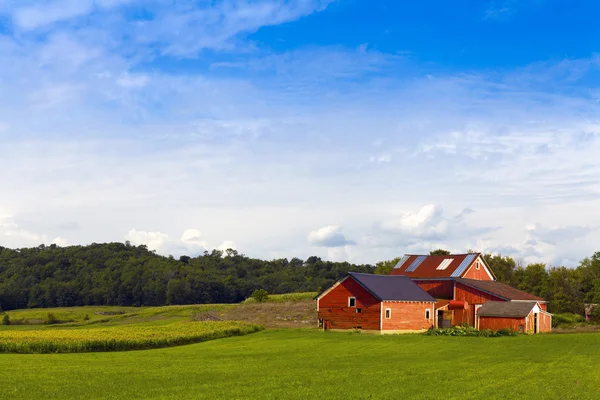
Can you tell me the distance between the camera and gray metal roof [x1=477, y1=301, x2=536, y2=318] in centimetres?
6308

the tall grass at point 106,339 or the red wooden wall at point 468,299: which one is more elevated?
the red wooden wall at point 468,299

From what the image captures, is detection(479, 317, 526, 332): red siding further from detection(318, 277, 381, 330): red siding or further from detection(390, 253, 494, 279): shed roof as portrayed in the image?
detection(318, 277, 381, 330): red siding

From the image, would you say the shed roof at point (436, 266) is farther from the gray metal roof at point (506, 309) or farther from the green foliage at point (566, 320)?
the green foliage at point (566, 320)

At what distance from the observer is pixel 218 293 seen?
15962cm

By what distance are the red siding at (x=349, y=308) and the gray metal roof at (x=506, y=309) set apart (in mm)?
11896

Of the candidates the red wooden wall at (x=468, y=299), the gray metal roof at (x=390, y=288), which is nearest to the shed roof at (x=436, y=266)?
the red wooden wall at (x=468, y=299)

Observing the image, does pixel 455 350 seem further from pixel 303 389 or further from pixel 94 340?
pixel 94 340

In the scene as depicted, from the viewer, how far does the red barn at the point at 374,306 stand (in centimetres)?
6288

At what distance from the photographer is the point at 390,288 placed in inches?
2584

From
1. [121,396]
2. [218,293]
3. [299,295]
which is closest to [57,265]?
[218,293]

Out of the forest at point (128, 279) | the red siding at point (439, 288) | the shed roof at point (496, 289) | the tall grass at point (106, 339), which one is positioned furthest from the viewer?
the forest at point (128, 279)

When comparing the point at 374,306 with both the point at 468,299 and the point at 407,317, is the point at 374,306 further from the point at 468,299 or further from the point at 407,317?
the point at 468,299

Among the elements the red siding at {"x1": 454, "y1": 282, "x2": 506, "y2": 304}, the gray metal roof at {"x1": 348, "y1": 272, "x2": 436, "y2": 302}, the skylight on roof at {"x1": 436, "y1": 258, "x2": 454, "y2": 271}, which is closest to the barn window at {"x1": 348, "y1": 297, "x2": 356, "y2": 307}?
the gray metal roof at {"x1": 348, "y1": 272, "x2": 436, "y2": 302}

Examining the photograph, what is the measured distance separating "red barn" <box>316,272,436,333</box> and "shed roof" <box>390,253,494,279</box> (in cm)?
963
